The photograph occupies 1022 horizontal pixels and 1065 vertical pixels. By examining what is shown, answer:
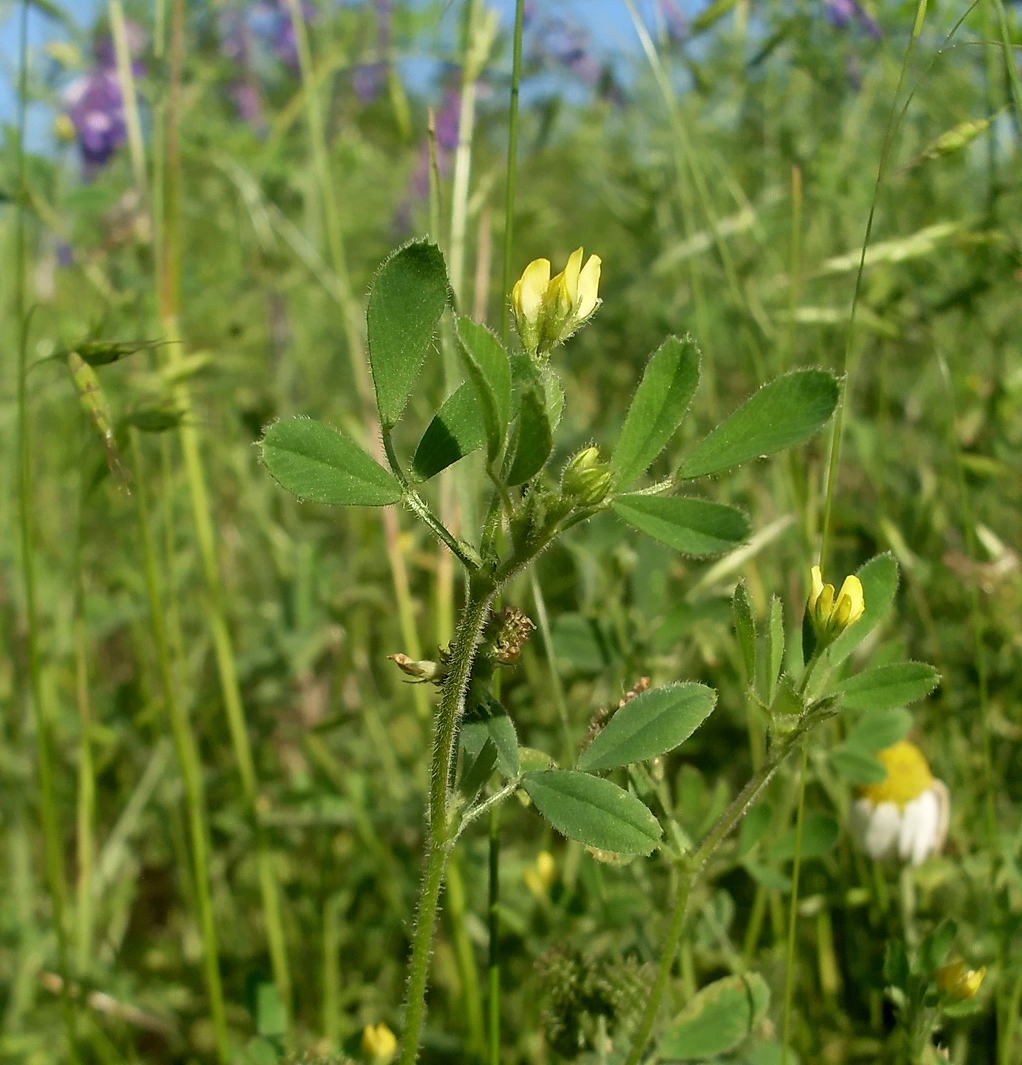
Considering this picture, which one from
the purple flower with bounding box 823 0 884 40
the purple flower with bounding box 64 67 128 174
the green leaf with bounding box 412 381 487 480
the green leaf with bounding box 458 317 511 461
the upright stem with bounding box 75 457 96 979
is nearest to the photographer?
the green leaf with bounding box 458 317 511 461

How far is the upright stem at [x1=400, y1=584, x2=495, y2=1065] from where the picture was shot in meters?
0.53

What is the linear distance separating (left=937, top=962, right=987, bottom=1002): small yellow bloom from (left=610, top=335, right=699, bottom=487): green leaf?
0.44 m

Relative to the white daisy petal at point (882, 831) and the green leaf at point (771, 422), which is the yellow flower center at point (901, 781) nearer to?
the white daisy petal at point (882, 831)

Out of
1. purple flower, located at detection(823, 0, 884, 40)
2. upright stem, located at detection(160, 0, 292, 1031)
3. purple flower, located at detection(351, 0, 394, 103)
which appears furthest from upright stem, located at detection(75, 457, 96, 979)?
purple flower, located at detection(351, 0, 394, 103)

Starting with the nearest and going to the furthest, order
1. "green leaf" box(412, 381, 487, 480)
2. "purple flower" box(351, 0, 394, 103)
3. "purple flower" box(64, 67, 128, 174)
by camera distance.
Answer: "green leaf" box(412, 381, 487, 480) → "purple flower" box(64, 67, 128, 174) → "purple flower" box(351, 0, 394, 103)

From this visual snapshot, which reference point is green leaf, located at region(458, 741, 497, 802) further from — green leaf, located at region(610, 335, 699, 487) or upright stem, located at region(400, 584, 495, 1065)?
green leaf, located at region(610, 335, 699, 487)

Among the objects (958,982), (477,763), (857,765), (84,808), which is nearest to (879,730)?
(857,765)

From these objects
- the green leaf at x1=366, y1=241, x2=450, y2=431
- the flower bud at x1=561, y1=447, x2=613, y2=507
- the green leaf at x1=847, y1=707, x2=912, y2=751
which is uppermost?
the green leaf at x1=366, y1=241, x2=450, y2=431

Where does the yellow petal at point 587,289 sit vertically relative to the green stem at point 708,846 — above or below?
above

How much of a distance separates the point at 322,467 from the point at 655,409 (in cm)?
17

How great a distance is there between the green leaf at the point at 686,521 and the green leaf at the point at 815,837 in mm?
479

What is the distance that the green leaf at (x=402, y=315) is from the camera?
20.5 inches

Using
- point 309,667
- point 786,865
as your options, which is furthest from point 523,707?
point 309,667

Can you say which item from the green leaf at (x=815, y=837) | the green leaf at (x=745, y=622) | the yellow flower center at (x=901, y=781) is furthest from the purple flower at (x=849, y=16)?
the green leaf at (x=745, y=622)
